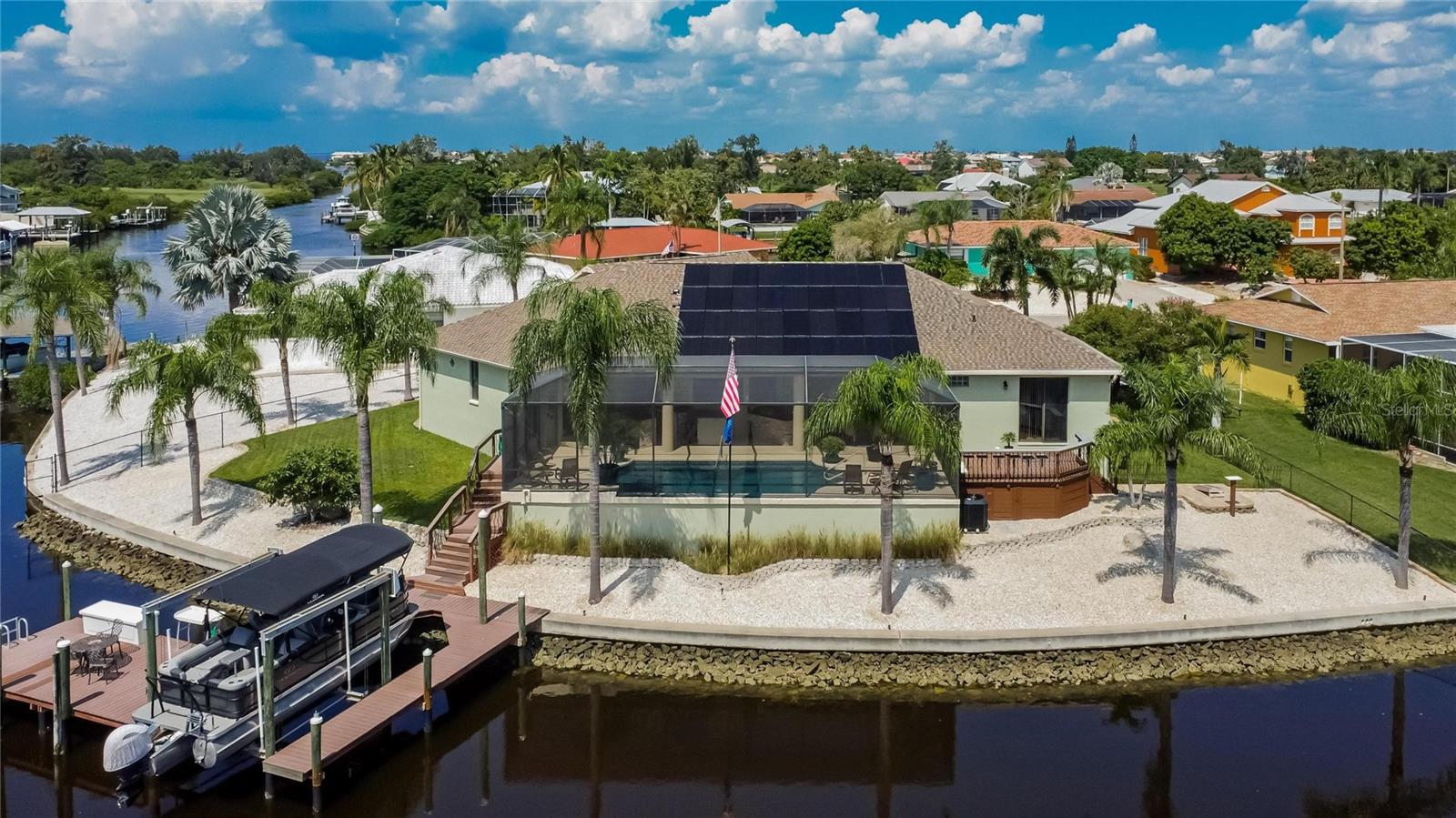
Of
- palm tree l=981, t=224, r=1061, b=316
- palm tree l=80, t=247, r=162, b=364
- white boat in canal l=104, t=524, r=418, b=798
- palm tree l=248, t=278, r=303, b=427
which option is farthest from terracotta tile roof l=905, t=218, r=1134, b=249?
white boat in canal l=104, t=524, r=418, b=798

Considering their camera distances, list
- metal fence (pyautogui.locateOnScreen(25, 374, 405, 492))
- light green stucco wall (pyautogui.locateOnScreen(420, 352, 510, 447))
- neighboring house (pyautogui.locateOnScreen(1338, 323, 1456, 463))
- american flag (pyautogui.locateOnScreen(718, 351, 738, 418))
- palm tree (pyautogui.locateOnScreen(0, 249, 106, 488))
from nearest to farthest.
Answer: american flag (pyautogui.locateOnScreen(718, 351, 738, 418)), palm tree (pyautogui.locateOnScreen(0, 249, 106, 488)), light green stucco wall (pyautogui.locateOnScreen(420, 352, 510, 447)), metal fence (pyautogui.locateOnScreen(25, 374, 405, 492)), neighboring house (pyautogui.locateOnScreen(1338, 323, 1456, 463))

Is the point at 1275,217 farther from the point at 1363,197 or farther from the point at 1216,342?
the point at 1216,342

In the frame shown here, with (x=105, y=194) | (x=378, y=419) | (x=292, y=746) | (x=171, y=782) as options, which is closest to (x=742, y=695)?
(x=292, y=746)

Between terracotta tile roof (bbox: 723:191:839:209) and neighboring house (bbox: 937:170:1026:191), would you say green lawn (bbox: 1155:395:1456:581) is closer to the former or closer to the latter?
terracotta tile roof (bbox: 723:191:839:209)

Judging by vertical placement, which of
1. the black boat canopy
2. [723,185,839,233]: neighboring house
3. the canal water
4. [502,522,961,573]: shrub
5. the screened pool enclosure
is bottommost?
the canal water

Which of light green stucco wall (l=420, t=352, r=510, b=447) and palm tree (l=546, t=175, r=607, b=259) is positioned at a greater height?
palm tree (l=546, t=175, r=607, b=259)

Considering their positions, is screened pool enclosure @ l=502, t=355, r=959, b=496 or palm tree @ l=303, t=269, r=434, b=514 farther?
screened pool enclosure @ l=502, t=355, r=959, b=496
